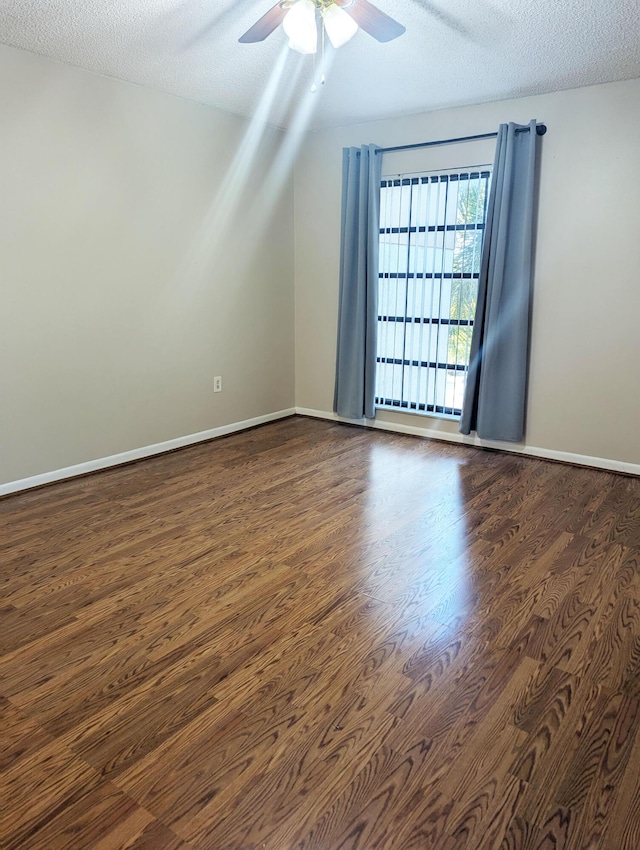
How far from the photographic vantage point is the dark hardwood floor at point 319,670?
1.35 metres

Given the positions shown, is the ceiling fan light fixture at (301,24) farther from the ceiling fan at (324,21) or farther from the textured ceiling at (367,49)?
the textured ceiling at (367,49)

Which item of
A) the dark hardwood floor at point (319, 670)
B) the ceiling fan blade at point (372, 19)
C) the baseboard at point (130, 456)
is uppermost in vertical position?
the ceiling fan blade at point (372, 19)

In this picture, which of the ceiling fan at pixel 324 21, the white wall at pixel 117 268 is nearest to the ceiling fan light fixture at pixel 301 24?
the ceiling fan at pixel 324 21

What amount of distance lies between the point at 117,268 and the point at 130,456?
1.24 meters

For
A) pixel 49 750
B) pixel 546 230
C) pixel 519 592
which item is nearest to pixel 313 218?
pixel 546 230

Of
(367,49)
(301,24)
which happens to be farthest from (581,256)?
(301,24)

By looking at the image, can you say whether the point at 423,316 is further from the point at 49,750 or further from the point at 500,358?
the point at 49,750

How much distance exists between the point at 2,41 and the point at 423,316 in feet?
10.1

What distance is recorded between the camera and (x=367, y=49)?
3.05m

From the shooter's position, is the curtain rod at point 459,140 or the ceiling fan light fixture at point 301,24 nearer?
the ceiling fan light fixture at point 301,24

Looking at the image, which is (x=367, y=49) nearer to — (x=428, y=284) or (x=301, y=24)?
(x=301, y=24)

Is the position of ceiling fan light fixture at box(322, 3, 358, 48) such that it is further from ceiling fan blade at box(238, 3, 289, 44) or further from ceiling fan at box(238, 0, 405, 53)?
ceiling fan blade at box(238, 3, 289, 44)

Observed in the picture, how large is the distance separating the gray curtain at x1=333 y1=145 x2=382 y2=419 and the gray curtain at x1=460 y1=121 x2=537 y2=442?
882mm

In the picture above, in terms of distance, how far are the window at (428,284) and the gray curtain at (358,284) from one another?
13 centimetres
